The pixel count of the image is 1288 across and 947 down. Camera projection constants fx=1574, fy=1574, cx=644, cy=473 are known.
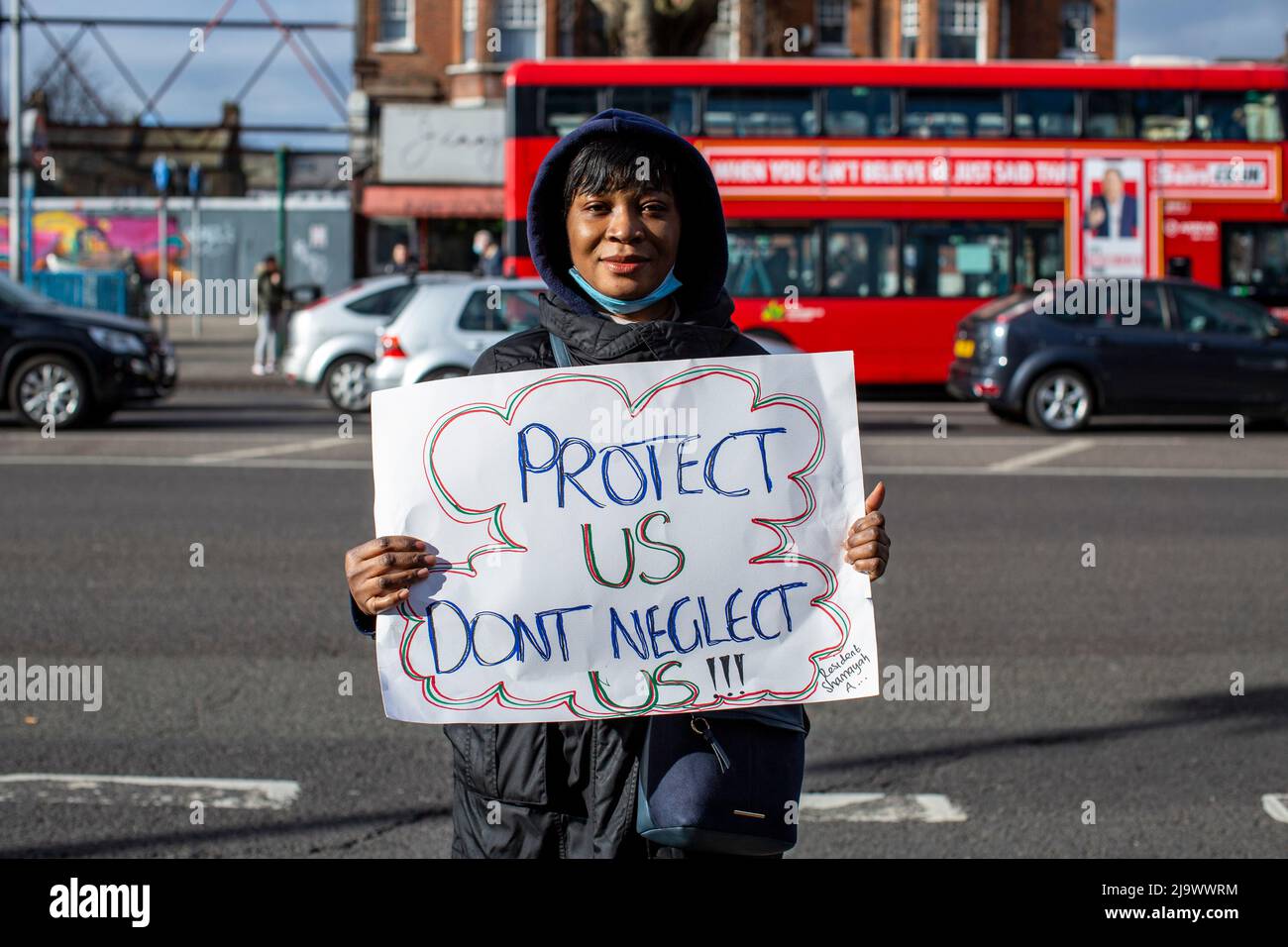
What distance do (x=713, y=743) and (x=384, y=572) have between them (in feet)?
1.87

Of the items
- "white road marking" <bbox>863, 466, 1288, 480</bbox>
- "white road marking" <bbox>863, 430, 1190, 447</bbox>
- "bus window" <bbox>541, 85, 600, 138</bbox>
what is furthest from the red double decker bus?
"white road marking" <bbox>863, 466, 1288, 480</bbox>

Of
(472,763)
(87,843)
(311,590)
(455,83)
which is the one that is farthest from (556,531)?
(455,83)

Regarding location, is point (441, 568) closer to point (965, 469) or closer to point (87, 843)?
point (87, 843)

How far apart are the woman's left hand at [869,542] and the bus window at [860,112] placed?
59.6 feet

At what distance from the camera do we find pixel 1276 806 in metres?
4.77

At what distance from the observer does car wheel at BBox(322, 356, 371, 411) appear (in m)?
16.8

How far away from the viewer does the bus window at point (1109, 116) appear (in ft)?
65.3

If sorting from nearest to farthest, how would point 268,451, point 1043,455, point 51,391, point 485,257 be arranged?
point 268,451 < point 1043,455 < point 51,391 < point 485,257

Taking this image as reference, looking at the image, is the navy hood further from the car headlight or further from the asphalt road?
the car headlight

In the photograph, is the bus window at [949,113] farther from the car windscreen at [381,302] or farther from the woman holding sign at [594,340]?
the woman holding sign at [594,340]

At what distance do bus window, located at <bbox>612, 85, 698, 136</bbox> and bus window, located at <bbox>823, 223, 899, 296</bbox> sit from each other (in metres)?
2.38

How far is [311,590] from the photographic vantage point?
772 cm

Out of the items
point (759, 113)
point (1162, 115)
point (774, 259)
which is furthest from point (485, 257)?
point (1162, 115)

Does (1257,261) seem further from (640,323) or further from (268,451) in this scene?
(640,323)
